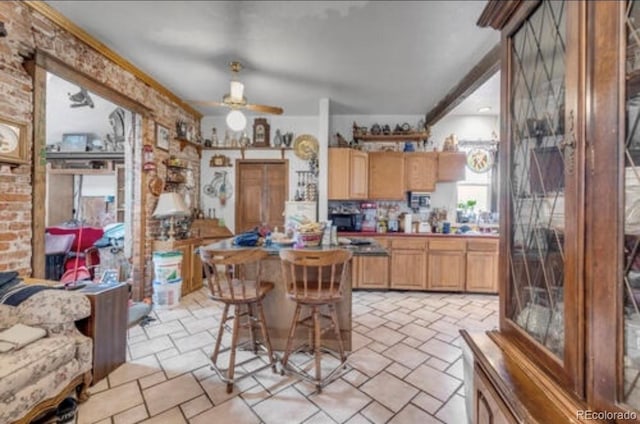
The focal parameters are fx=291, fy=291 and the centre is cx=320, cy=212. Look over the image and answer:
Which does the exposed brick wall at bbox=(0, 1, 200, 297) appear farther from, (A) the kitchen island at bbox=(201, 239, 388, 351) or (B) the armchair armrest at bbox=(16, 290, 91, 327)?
(A) the kitchen island at bbox=(201, 239, 388, 351)

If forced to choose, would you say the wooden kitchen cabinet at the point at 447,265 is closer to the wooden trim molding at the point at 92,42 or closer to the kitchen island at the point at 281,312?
the kitchen island at the point at 281,312

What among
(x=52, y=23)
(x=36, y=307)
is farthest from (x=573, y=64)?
(x=52, y=23)

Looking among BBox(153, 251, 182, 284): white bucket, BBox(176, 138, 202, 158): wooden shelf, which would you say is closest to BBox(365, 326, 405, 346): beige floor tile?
BBox(153, 251, 182, 284): white bucket

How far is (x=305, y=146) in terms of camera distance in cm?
518

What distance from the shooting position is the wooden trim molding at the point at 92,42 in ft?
7.79

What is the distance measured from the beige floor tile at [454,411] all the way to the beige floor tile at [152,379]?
1.98 m

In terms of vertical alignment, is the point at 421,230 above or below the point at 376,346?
above

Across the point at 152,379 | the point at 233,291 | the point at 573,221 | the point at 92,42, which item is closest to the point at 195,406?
the point at 152,379

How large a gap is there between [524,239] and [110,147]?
7.07m

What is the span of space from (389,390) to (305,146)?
13.1 ft

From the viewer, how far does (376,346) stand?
2736mm

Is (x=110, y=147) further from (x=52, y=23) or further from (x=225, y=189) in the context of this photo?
(x=52, y=23)

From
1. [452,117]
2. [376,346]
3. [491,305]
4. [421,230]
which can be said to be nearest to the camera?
[376,346]

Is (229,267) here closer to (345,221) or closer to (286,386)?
(286,386)
